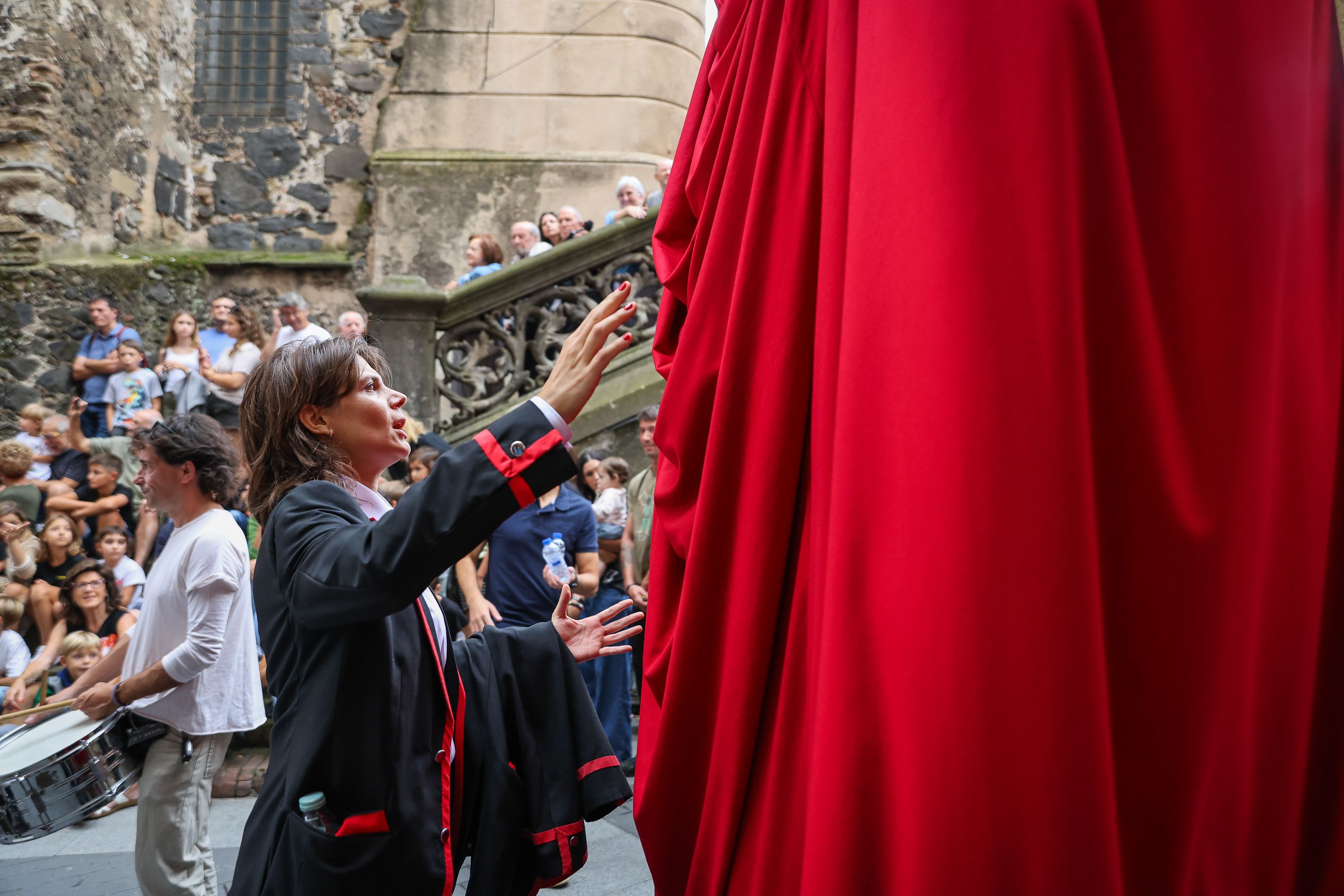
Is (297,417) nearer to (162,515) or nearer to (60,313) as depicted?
(162,515)

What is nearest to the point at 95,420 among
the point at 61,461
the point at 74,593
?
the point at 61,461

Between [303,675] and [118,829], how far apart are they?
3812 mm

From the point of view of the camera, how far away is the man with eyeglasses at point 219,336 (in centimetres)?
820

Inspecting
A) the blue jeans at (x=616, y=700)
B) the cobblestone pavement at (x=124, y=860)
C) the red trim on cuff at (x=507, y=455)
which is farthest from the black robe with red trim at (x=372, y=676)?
the blue jeans at (x=616, y=700)

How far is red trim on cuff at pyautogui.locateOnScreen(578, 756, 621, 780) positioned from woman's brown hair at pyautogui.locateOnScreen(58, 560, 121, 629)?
4.92 m

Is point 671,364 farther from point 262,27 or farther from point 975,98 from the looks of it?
point 262,27

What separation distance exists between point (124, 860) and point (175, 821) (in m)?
1.56

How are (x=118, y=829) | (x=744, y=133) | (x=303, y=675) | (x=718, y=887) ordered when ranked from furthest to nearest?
1. (x=118, y=829)
2. (x=303, y=675)
3. (x=744, y=133)
4. (x=718, y=887)

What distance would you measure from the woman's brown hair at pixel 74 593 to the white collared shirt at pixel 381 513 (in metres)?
4.71

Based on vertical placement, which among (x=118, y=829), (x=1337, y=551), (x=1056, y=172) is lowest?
(x=118, y=829)

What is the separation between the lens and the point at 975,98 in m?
1.21

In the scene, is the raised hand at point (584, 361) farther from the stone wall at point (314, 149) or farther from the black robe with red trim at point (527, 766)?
the stone wall at point (314, 149)

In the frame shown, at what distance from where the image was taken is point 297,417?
1.86 meters

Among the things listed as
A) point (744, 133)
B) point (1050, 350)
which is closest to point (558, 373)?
point (744, 133)
